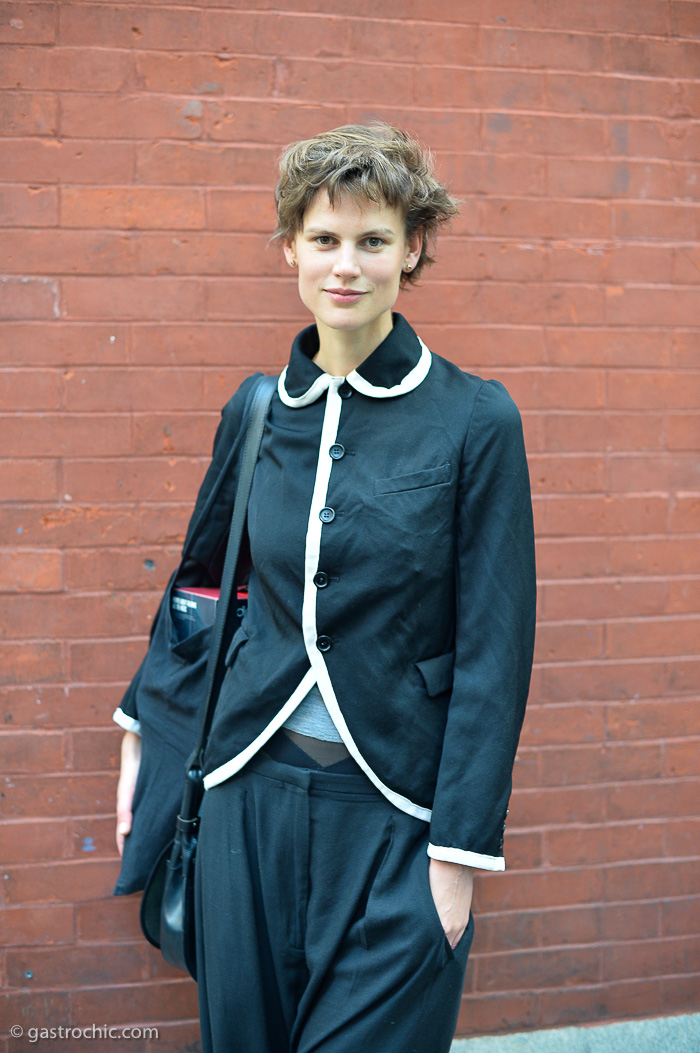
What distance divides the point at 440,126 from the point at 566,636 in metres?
1.45

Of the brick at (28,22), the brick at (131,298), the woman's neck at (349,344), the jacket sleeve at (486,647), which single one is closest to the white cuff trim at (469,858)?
the jacket sleeve at (486,647)

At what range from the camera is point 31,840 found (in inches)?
92.6

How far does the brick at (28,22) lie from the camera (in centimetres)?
220

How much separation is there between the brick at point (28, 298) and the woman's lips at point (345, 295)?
1033 mm

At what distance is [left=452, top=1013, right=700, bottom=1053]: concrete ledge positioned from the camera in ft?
8.16

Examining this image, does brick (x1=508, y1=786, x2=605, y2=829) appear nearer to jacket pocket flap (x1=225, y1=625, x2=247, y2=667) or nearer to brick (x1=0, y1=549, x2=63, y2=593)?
jacket pocket flap (x1=225, y1=625, x2=247, y2=667)

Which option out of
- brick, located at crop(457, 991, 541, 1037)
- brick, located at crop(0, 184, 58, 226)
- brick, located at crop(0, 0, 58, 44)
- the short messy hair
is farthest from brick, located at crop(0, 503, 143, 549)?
brick, located at crop(457, 991, 541, 1037)

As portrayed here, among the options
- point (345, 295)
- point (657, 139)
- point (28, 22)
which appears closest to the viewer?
point (345, 295)

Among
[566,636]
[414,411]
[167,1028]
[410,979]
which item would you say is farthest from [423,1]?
[167,1028]

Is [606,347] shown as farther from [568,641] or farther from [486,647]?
[486,647]

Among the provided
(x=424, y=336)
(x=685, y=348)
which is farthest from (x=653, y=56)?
(x=424, y=336)

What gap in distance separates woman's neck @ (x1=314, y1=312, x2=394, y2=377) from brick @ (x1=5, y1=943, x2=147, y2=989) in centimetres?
175

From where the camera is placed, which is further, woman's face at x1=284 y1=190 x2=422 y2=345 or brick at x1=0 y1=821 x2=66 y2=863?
brick at x1=0 y1=821 x2=66 y2=863

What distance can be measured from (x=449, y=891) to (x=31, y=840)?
1377mm
